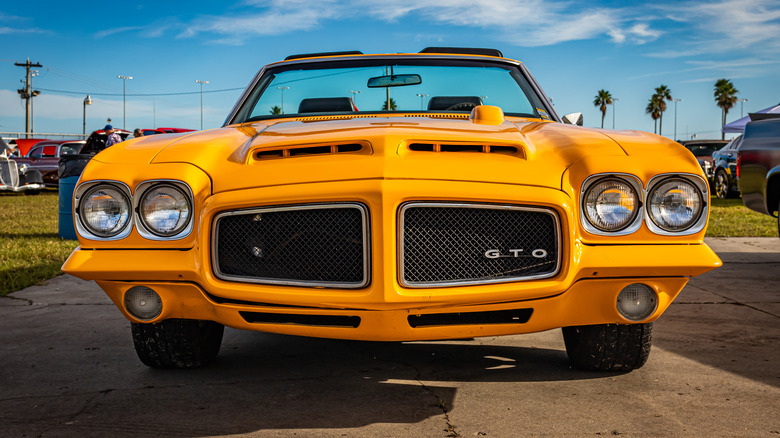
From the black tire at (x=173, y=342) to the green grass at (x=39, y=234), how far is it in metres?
2.91

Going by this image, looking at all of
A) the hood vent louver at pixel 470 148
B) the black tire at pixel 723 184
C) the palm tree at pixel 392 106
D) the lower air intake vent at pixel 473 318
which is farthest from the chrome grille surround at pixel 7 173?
the black tire at pixel 723 184

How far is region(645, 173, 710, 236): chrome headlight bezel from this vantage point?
8.88ft

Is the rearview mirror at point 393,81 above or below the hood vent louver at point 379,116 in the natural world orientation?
above

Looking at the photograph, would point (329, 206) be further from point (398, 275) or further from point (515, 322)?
point (515, 322)

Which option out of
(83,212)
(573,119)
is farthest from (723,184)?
(83,212)

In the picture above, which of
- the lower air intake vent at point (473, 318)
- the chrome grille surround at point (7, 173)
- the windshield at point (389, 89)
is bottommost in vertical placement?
the lower air intake vent at point (473, 318)

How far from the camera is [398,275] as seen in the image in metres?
2.55

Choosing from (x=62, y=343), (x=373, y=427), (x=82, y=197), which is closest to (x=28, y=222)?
(x=62, y=343)

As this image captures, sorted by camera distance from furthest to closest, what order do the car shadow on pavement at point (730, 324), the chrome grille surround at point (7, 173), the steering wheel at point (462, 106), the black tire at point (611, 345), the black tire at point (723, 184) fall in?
1. the black tire at point (723, 184)
2. the chrome grille surround at point (7, 173)
3. the steering wheel at point (462, 106)
4. the car shadow on pavement at point (730, 324)
5. the black tire at point (611, 345)

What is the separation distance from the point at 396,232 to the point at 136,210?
3.28 ft

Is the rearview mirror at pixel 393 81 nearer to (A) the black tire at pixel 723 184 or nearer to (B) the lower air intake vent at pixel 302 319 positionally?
(B) the lower air intake vent at pixel 302 319

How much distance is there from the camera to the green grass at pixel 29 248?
6.25 metres

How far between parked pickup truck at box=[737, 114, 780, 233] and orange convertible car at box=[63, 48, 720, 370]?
4.12 metres

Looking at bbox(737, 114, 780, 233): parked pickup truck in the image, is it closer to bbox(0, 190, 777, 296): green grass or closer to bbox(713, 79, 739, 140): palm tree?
bbox(0, 190, 777, 296): green grass
